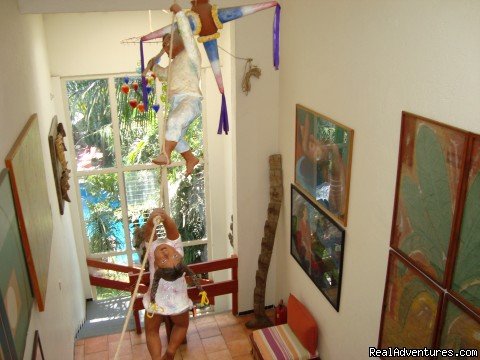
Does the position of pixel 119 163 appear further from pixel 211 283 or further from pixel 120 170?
pixel 211 283

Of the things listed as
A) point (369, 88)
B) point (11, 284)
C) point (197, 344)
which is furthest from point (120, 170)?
point (11, 284)

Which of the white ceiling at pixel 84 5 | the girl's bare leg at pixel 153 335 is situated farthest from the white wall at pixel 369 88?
the girl's bare leg at pixel 153 335

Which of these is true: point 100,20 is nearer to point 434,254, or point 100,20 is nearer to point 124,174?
point 124,174

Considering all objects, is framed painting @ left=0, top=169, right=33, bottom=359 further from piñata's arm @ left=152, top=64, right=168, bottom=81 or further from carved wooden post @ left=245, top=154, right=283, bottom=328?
carved wooden post @ left=245, top=154, right=283, bottom=328

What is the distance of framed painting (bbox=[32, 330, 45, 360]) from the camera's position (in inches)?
106

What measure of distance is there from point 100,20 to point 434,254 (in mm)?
4493

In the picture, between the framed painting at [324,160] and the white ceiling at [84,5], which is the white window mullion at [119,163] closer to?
the white ceiling at [84,5]

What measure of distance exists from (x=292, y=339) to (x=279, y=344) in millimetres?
150

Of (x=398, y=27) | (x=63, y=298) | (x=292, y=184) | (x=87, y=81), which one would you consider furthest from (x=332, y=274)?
(x=87, y=81)

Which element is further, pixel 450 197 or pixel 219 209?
pixel 219 209

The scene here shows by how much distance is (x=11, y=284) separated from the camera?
7.61ft

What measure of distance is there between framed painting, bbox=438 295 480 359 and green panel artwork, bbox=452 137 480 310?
83 millimetres

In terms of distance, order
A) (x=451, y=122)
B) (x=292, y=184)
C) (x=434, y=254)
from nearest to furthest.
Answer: (x=451, y=122) < (x=434, y=254) < (x=292, y=184)

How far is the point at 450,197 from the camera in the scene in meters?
2.57
